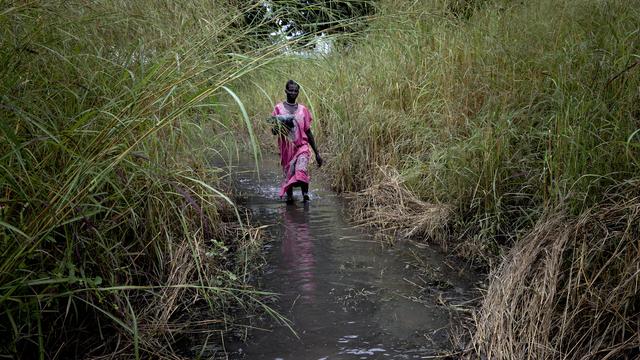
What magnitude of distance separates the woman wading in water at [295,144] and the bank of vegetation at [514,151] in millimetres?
491

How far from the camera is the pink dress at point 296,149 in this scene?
262 inches

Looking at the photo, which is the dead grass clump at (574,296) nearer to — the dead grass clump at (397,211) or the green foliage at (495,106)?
the green foliage at (495,106)

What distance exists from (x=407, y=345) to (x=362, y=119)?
379 centimetres

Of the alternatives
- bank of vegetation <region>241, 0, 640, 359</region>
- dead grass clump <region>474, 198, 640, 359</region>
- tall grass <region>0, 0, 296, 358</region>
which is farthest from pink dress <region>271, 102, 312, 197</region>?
dead grass clump <region>474, 198, 640, 359</region>

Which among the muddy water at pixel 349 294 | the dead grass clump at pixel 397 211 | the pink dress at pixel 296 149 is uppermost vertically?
the pink dress at pixel 296 149

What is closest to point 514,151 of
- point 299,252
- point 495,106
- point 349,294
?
point 495,106

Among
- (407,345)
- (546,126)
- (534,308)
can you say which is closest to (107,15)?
(407,345)

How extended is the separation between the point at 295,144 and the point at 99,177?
4.70 meters

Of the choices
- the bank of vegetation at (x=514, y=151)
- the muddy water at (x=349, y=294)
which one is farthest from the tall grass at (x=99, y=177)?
the bank of vegetation at (x=514, y=151)

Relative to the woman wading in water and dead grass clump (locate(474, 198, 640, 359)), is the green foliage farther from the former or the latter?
the woman wading in water

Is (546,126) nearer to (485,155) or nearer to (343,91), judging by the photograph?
(485,155)

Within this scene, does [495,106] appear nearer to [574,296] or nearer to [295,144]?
[574,296]

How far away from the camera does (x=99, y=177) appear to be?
222 centimetres

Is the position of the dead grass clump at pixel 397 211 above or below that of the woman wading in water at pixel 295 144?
below
